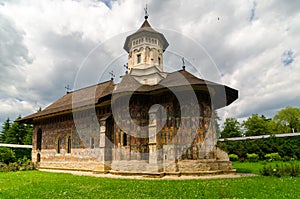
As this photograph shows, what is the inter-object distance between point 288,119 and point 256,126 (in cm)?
678

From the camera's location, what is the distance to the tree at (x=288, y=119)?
36278mm

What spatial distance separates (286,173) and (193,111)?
4809mm

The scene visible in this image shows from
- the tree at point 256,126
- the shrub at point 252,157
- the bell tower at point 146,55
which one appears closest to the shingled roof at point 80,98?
the bell tower at point 146,55

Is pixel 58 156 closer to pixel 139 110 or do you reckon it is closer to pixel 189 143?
pixel 139 110

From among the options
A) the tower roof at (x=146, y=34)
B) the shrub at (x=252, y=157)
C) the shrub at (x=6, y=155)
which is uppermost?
the tower roof at (x=146, y=34)

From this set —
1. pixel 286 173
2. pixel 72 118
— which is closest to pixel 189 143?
pixel 286 173

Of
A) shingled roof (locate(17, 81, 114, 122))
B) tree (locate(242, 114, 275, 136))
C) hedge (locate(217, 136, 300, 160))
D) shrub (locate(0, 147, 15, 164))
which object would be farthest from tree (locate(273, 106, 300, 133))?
shrub (locate(0, 147, 15, 164))

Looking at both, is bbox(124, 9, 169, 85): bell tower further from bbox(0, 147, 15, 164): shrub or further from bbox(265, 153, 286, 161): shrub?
bbox(0, 147, 15, 164): shrub

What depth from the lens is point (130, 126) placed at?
42.8 feet

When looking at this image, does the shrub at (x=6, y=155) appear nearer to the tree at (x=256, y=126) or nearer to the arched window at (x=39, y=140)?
the arched window at (x=39, y=140)

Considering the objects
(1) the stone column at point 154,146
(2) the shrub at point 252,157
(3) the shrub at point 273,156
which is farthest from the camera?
(2) the shrub at point 252,157

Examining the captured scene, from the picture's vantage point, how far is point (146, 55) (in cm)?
1936

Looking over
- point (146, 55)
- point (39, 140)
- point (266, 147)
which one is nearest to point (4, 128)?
point (39, 140)

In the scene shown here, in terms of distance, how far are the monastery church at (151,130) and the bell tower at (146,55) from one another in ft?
15.1
